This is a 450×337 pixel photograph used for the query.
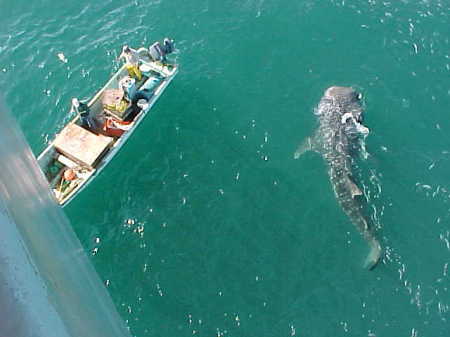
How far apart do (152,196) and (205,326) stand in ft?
27.5

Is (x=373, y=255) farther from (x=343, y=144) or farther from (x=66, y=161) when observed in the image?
(x=66, y=161)

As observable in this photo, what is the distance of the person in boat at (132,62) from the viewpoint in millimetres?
Result: 31453

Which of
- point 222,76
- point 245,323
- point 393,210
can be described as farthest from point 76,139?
point 393,210

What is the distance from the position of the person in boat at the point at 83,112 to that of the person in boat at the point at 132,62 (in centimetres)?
425

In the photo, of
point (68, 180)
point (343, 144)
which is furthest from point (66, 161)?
point (343, 144)

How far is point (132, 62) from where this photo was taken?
31984 millimetres

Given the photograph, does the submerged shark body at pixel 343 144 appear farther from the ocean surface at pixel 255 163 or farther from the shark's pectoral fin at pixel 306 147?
the ocean surface at pixel 255 163

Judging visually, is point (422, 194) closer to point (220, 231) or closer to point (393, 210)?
point (393, 210)

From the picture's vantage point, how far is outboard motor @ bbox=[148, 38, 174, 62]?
3156cm

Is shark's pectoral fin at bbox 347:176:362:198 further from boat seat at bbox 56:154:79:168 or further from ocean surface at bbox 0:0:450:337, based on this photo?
boat seat at bbox 56:154:79:168

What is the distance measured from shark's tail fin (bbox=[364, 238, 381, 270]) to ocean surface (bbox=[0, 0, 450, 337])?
41 centimetres

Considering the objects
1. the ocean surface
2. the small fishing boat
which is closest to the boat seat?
the small fishing boat

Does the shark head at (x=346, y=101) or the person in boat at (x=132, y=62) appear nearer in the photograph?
the shark head at (x=346, y=101)

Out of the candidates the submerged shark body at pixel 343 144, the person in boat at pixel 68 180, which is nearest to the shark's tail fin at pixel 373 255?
the submerged shark body at pixel 343 144
